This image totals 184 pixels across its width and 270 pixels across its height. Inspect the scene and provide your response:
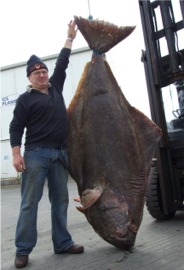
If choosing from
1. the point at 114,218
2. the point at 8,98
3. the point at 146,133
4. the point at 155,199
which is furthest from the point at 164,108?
the point at 8,98

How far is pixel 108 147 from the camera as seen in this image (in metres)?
3.53

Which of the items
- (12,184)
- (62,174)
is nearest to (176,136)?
(62,174)

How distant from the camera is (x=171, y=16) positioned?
189 inches

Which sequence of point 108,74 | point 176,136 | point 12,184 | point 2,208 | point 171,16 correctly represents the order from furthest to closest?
point 12,184
point 2,208
point 176,136
point 171,16
point 108,74

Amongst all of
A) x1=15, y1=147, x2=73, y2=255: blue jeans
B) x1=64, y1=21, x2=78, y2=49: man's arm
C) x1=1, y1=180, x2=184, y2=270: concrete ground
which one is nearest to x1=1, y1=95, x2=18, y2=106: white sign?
x1=1, y1=180, x2=184, y2=270: concrete ground

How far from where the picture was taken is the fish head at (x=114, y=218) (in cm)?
332

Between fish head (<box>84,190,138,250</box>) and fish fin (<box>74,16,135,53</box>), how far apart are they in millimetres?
1298

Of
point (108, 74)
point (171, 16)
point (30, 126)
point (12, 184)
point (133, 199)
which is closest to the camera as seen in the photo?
point (133, 199)

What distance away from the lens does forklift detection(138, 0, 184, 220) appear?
5008 millimetres

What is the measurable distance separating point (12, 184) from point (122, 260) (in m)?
12.8

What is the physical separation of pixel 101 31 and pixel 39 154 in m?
1.26

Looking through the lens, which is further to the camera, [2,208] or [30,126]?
[2,208]

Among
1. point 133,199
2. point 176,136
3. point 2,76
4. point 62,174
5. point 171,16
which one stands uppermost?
point 2,76

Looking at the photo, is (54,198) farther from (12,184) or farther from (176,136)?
(12,184)
